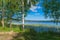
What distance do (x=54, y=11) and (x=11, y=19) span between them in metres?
4.34

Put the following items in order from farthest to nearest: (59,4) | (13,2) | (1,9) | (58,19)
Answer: (1,9), (13,2), (58,19), (59,4)

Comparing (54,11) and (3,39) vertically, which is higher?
(54,11)

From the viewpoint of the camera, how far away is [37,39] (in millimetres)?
9867

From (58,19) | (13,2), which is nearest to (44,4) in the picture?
(58,19)

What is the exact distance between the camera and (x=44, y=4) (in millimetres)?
12797

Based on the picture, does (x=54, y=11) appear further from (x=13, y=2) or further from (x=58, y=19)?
(x=13, y=2)

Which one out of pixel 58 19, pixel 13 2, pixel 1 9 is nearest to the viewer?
pixel 58 19

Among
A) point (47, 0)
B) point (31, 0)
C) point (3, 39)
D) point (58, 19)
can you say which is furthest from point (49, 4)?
point (3, 39)

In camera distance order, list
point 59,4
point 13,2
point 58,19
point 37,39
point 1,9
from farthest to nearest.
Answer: point 1,9 → point 13,2 → point 58,19 → point 59,4 → point 37,39

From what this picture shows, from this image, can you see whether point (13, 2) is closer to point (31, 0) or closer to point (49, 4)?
point (31, 0)

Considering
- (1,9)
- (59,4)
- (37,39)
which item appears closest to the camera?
(37,39)

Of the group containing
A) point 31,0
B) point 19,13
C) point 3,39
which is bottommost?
point 3,39

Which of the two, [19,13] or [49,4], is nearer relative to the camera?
[49,4]

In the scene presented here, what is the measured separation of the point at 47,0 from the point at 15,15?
13.0 ft
